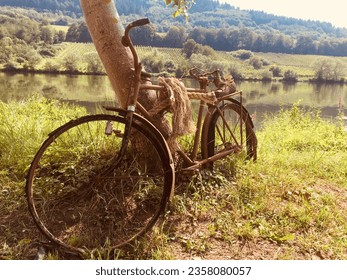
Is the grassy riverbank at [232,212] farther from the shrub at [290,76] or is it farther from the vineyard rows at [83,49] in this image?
the shrub at [290,76]

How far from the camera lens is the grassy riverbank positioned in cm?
285

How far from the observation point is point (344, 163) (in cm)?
503

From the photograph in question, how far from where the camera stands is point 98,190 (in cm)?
309

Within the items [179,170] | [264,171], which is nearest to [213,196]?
[179,170]

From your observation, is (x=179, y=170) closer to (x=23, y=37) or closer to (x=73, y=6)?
(x=23, y=37)

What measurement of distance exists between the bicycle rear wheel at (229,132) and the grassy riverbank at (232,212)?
0.69 feet

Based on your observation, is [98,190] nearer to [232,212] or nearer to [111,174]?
[111,174]

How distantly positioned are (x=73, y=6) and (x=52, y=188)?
169 metres

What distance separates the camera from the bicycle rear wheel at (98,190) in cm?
282

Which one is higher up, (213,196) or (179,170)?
(179,170)

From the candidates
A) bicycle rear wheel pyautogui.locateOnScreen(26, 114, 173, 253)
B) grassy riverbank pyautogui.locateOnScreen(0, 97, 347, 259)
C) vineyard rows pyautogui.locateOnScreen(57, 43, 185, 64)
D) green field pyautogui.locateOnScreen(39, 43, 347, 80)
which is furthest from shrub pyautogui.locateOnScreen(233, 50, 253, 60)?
bicycle rear wheel pyautogui.locateOnScreen(26, 114, 173, 253)

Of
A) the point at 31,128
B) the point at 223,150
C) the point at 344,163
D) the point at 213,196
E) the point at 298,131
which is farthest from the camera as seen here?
the point at 298,131

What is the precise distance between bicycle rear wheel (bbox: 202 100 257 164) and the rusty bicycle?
0.02m

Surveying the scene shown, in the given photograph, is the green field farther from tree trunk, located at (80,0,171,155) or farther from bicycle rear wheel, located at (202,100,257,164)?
tree trunk, located at (80,0,171,155)
